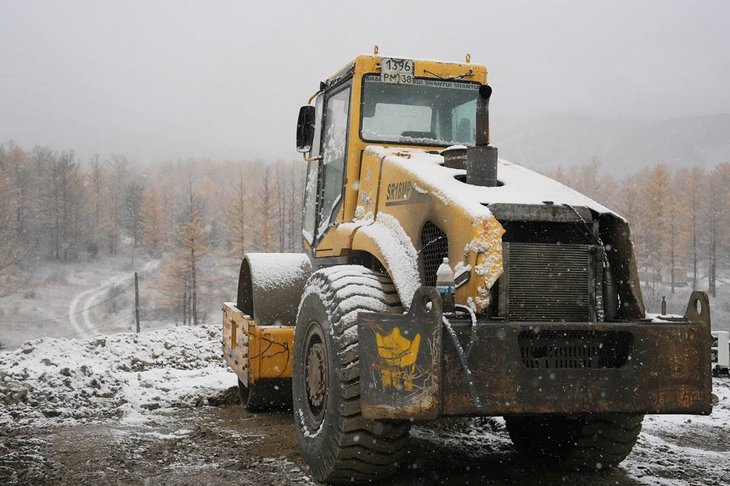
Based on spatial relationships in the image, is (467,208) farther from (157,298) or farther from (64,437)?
(157,298)

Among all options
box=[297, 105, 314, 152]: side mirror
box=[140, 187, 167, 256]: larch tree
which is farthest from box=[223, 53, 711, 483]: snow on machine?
box=[140, 187, 167, 256]: larch tree

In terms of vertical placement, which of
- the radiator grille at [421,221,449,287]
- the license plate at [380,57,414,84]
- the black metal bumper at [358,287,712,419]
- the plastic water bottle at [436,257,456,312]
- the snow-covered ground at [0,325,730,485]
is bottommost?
the snow-covered ground at [0,325,730,485]

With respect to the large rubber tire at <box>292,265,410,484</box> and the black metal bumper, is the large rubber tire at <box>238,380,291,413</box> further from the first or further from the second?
the black metal bumper

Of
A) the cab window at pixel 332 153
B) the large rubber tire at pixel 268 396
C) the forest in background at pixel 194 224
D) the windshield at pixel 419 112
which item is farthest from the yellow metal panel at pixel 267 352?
the forest in background at pixel 194 224

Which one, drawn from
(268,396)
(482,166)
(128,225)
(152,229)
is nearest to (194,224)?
(152,229)

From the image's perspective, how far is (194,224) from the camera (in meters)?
47.4

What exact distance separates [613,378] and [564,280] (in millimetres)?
667

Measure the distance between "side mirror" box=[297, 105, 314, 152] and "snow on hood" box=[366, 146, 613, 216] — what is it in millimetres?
1709

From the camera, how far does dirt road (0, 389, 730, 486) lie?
527cm

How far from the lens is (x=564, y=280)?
4.63 metres

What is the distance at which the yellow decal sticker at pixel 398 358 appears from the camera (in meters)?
4.06

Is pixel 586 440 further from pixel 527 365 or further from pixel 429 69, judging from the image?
pixel 429 69

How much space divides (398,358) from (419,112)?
3.21 metres

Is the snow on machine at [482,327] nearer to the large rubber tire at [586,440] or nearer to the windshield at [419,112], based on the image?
the large rubber tire at [586,440]
